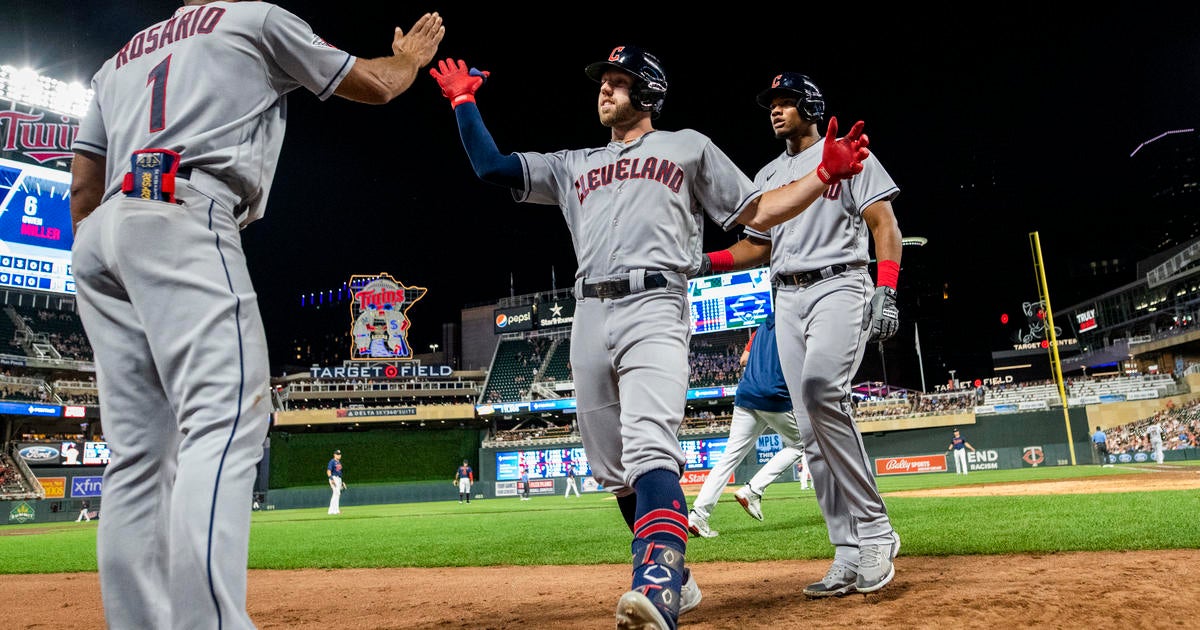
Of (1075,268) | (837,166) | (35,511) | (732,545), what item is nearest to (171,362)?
(837,166)

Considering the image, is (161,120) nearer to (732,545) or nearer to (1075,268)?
(732,545)

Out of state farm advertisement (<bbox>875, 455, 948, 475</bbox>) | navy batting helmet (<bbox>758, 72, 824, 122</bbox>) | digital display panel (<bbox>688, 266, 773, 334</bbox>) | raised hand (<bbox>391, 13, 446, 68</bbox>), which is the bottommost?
state farm advertisement (<bbox>875, 455, 948, 475</bbox>)

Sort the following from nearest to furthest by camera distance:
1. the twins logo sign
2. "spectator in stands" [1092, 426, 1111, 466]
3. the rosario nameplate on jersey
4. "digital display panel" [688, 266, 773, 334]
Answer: the rosario nameplate on jersey
"spectator in stands" [1092, 426, 1111, 466]
"digital display panel" [688, 266, 773, 334]
the twins logo sign

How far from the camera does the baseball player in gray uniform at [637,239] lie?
258 cm

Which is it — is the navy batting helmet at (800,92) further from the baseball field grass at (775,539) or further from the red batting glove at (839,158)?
the baseball field grass at (775,539)

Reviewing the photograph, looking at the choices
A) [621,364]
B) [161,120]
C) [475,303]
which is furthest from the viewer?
[475,303]

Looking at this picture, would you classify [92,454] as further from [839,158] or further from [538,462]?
[839,158]

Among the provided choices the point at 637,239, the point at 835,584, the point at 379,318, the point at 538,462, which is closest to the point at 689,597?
the point at 835,584

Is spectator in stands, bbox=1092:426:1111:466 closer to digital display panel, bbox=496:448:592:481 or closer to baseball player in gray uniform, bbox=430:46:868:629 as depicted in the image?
digital display panel, bbox=496:448:592:481

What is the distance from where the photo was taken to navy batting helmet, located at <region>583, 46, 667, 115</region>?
3.02m

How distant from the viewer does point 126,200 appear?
1927mm

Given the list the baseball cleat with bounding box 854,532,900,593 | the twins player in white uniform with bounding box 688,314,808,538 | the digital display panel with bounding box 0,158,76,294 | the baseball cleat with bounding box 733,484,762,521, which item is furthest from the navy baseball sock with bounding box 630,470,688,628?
the digital display panel with bounding box 0,158,76,294

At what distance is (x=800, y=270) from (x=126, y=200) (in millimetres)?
2884

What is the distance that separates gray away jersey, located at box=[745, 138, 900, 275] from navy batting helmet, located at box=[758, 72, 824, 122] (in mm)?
250
